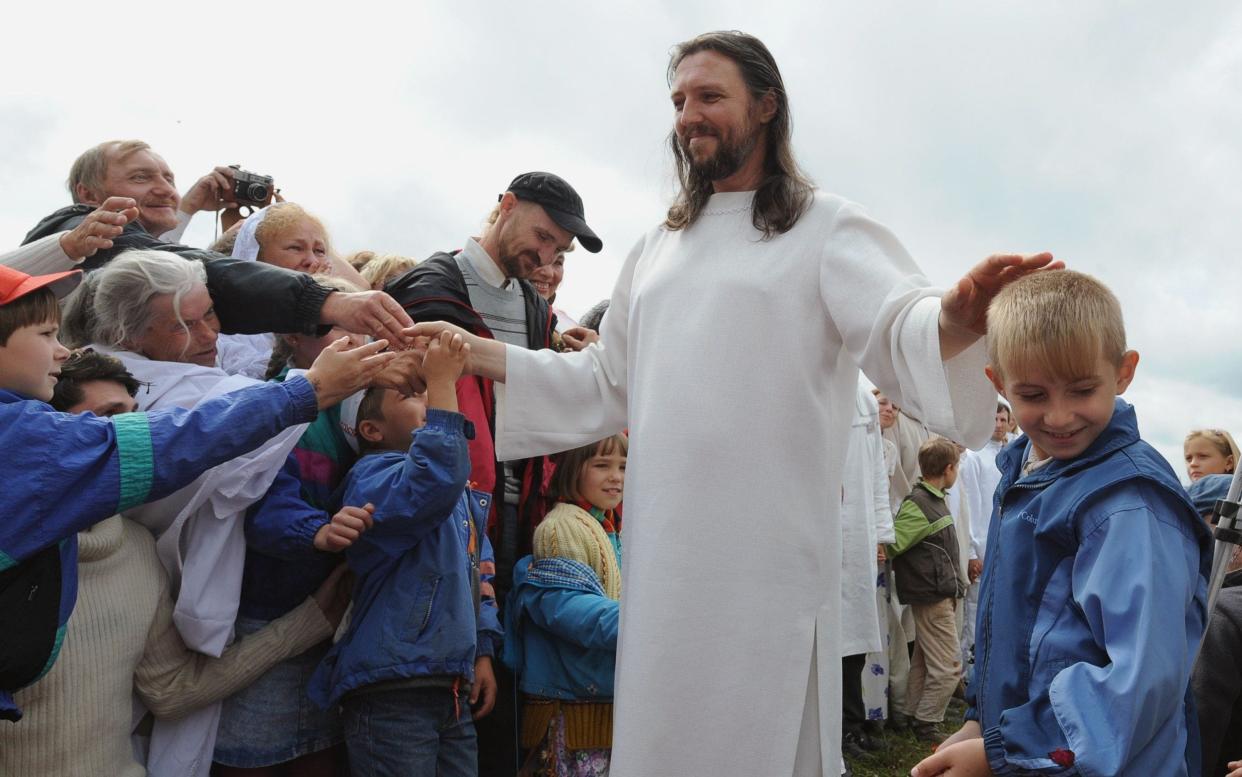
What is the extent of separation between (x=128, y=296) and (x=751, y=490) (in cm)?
189

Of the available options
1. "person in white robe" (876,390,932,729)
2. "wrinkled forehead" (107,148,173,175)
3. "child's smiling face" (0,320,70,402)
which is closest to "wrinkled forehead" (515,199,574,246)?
"wrinkled forehead" (107,148,173,175)

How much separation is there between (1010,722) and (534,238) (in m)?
2.76

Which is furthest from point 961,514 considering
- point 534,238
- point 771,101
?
point 771,101

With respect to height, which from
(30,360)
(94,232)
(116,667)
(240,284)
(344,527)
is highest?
(94,232)

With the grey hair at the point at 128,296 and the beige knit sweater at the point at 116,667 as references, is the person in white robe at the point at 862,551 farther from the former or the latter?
the grey hair at the point at 128,296

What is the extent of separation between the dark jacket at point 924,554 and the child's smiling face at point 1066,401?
4746mm

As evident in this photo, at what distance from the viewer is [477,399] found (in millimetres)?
3715

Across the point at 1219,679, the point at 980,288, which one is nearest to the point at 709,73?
the point at 980,288

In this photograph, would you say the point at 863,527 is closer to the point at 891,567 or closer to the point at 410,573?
the point at 891,567

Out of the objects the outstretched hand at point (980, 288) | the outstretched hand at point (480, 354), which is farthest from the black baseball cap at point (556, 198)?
the outstretched hand at point (980, 288)

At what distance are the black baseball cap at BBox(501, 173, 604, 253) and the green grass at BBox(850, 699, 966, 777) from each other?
3.43 m

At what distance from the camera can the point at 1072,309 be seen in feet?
6.47

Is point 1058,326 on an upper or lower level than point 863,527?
lower

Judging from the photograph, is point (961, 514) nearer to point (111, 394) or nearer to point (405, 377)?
point (405, 377)
